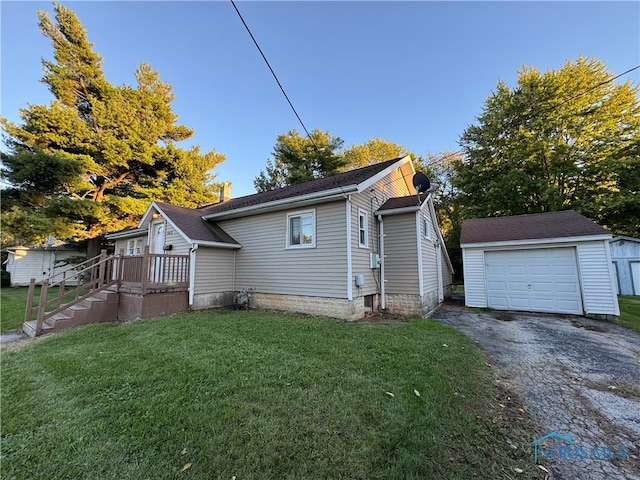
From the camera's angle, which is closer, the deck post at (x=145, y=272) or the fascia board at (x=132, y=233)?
the deck post at (x=145, y=272)

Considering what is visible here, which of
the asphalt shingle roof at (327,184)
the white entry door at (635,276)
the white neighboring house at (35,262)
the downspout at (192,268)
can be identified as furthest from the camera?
the white neighboring house at (35,262)

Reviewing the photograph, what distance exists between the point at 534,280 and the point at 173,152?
21.6 metres

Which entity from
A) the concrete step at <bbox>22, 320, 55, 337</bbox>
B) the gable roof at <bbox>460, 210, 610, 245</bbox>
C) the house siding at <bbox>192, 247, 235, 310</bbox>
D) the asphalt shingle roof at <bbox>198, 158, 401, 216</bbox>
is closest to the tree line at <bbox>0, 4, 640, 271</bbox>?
the gable roof at <bbox>460, 210, 610, 245</bbox>

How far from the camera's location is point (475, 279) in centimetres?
1036

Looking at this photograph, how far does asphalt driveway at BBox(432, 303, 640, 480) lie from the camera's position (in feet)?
7.95

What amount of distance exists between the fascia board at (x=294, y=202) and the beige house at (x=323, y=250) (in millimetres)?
31

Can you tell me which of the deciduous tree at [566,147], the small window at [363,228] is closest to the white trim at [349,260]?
the small window at [363,228]

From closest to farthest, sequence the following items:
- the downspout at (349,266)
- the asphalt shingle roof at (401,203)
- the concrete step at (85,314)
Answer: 1. the concrete step at (85,314)
2. the downspout at (349,266)
3. the asphalt shingle roof at (401,203)

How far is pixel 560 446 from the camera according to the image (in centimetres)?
254

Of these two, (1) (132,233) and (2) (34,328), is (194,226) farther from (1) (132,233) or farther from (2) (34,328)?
(1) (132,233)

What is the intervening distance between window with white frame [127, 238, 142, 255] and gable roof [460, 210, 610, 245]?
52.3ft

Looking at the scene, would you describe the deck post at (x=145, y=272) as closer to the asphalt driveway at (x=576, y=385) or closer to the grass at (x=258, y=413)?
the grass at (x=258, y=413)

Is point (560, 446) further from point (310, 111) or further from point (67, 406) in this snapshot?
point (310, 111)

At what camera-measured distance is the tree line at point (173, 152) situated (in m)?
14.3
